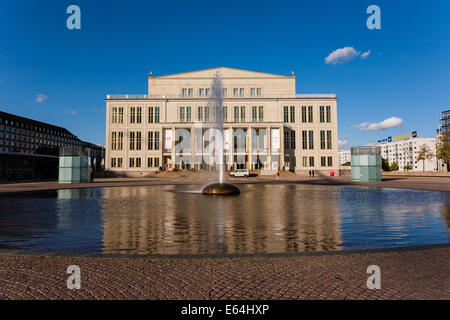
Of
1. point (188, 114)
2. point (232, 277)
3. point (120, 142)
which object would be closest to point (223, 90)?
point (188, 114)

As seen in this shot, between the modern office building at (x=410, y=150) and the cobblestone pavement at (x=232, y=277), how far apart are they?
556ft

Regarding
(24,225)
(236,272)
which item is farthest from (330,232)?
(24,225)

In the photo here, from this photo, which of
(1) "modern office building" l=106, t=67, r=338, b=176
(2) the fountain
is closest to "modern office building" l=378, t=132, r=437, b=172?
(1) "modern office building" l=106, t=67, r=338, b=176

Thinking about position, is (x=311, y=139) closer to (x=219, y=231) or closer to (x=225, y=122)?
(x=225, y=122)

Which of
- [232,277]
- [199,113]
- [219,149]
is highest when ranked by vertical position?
[199,113]

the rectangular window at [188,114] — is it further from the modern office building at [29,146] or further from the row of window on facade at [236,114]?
the modern office building at [29,146]

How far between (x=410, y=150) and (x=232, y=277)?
191 m

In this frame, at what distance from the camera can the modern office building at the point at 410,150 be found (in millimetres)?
154125

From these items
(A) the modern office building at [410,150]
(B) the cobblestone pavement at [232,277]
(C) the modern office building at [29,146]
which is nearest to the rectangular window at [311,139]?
(C) the modern office building at [29,146]

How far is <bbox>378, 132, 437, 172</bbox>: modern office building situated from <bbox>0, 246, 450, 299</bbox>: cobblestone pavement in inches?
6671

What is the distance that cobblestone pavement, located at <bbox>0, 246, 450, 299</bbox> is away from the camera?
11.2 feet

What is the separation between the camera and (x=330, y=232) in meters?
7.43

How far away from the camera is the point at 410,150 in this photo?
161 m
